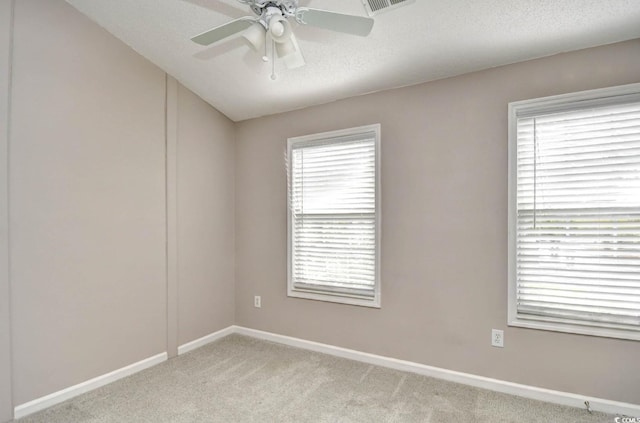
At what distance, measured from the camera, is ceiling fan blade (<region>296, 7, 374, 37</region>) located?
1713 mm

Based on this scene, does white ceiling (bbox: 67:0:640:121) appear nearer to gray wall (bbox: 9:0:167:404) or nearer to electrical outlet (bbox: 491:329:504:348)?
gray wall (bbox: 9:0:167:404)

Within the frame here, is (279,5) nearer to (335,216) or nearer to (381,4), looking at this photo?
(381,4)

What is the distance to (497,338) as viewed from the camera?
2.55 m

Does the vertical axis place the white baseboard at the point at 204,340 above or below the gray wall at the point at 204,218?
below

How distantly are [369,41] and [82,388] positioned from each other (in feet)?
10.9

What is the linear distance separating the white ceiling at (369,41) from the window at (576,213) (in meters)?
0.43

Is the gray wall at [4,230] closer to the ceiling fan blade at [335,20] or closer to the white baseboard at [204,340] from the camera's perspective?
the white baseboard at [204,340]

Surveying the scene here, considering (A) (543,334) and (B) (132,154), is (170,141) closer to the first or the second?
(B) (132,154)

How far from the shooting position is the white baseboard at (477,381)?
2.23m

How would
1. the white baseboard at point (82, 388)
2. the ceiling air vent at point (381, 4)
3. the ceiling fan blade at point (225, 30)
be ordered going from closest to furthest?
1. the ceiling fan blade at point (225, 30)
2. the ceiling air vent at point (381, 4)
3. the white baseboard at point (82, 388)

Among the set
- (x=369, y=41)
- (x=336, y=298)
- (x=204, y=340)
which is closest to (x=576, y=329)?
(x=336, y=298)

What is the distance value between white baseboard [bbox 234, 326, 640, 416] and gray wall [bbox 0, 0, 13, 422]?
2103mm

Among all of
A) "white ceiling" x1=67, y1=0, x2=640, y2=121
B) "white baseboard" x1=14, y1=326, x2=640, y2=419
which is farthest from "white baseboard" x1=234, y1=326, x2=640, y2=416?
"white ceiling" x1=67, y1=0, x2=640, y2=121

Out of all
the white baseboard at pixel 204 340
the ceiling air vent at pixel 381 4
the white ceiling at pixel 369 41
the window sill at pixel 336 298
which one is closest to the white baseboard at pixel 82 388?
the white baseboard at pixel 204 340
